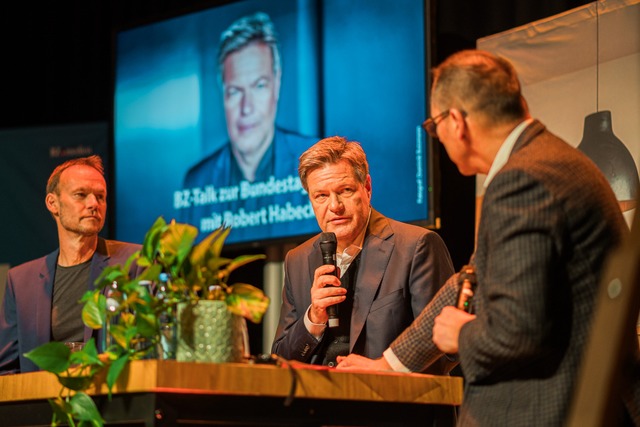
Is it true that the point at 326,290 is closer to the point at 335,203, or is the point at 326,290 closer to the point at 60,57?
the point at 335,203

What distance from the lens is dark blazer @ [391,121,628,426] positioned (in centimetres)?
212

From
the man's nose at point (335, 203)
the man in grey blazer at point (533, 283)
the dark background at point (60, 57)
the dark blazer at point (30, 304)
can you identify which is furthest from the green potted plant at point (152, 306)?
the dark background at point (60, 57)

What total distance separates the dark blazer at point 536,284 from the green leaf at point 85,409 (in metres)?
0.87

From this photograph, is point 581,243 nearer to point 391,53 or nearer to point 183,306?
point 183,306

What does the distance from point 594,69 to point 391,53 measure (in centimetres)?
125

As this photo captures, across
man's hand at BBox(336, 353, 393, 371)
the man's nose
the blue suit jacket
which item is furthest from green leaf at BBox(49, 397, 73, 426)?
the blue suit jacket

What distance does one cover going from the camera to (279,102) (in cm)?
586

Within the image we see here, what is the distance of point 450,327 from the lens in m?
2.32

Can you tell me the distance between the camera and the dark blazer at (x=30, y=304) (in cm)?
421

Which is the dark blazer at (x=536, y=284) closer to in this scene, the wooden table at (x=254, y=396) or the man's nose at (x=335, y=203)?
the wooden table at (x=254, y=396)

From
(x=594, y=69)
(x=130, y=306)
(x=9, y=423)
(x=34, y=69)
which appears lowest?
(x=9, y=423)

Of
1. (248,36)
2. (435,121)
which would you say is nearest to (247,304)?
(435,121)

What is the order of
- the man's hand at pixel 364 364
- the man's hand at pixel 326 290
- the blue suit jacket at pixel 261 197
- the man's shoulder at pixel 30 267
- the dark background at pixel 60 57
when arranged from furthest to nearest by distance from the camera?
1. the dark background at pixel 60 57
2. the blue suit jacket at pixel 261 197
3. the man's shoulder at pixel 30 267
4. the man's hand at pixel 326 290
5. the man's hand at pixel 364 364

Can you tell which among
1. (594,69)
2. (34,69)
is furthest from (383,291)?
(34,69)
